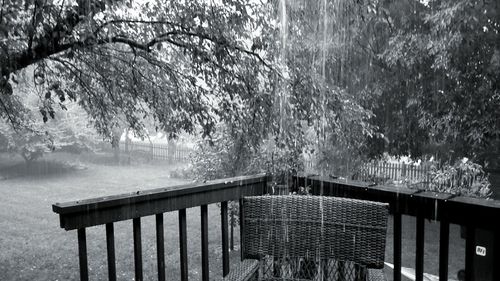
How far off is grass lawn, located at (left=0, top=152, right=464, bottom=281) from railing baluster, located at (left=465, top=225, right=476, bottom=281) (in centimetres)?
499

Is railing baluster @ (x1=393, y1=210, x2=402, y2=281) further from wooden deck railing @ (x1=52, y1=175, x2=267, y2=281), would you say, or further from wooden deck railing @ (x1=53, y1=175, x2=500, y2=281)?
wooden deck railing @ (x1=52, y1=175, x2=267, y2=281)

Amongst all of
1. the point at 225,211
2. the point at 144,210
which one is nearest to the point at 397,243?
the point at 225,211

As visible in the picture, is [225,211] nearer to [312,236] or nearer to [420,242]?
[312,236]

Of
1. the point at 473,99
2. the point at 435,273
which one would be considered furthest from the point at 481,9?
the point at 435,273

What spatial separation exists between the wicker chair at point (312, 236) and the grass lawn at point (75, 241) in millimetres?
5022

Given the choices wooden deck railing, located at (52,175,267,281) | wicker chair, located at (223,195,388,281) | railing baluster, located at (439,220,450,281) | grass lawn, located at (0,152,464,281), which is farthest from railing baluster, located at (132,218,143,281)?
grass lawn, located at (0,152,464,281)

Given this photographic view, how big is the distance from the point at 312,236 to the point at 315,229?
35mm

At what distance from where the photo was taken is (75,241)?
10109 millimetres

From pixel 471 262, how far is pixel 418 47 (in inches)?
224

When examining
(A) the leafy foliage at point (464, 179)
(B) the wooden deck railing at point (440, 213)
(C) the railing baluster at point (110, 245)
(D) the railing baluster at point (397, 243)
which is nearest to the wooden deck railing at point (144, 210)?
(C) the railing baluster at point (110, 245)

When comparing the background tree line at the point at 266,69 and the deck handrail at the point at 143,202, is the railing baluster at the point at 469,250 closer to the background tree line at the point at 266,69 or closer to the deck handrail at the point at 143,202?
the deck handrail at the point at 143,202

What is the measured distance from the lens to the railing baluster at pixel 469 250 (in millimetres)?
1719

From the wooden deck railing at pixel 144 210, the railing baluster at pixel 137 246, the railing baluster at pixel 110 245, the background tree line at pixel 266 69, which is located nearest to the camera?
the wooden deck railing at pixel 144 210

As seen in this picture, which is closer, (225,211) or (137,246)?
(137,246)
